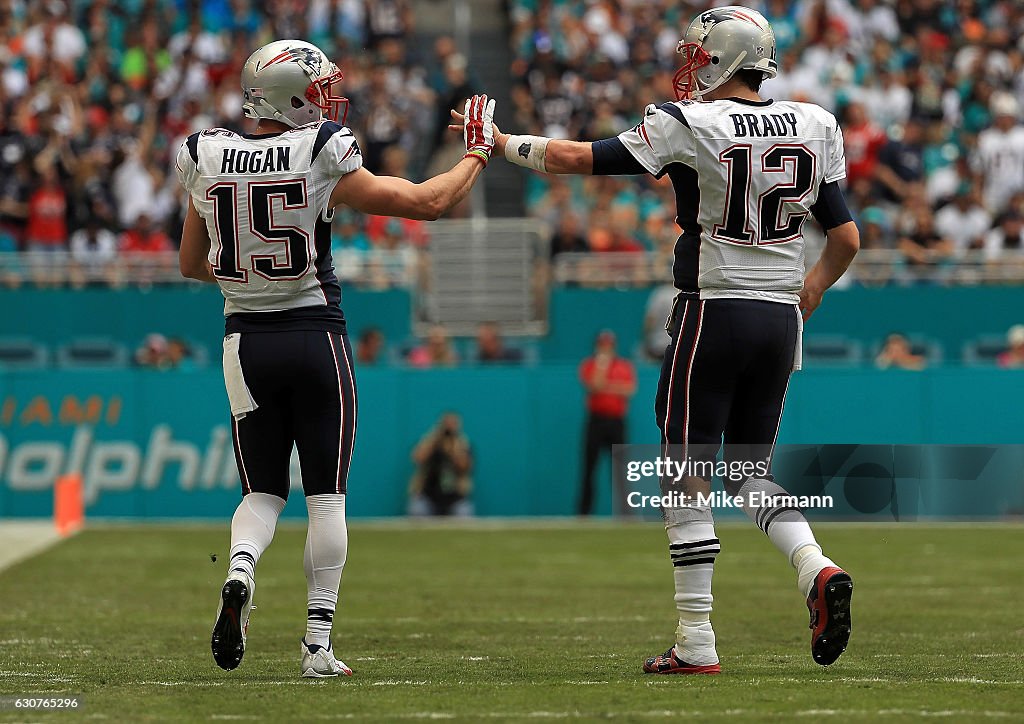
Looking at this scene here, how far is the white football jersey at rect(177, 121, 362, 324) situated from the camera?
6.09 m

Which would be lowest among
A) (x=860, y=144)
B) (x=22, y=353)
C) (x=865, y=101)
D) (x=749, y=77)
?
(x=22, y=353)

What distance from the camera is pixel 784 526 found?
20.3ft

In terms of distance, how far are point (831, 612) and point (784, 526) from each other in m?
0.46

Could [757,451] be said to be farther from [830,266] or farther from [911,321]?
[911,321]

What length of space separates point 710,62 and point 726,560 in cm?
603

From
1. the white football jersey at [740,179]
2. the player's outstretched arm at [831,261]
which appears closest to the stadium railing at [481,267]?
the player's outstretched arm at [831,261]

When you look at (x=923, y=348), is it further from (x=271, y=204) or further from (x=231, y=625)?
(x=231, y=625)

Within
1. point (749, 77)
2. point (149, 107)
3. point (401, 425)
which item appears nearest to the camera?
point (749, 77)

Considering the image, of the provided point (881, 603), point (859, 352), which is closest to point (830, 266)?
point (881, 603)

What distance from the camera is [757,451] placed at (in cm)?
632

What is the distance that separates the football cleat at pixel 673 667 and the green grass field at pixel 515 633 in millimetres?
75

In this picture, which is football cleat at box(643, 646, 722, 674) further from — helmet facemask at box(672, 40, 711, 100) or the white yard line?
the white yard line

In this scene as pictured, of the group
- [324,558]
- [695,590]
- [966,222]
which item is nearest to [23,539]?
[324,558]

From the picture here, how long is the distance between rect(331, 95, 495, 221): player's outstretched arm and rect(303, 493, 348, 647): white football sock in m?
1.03
